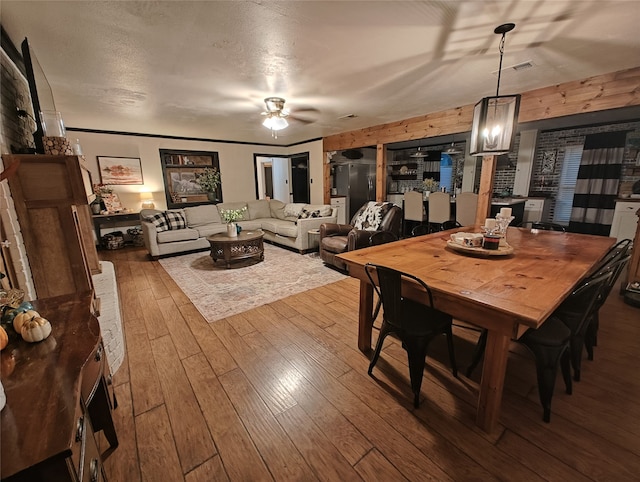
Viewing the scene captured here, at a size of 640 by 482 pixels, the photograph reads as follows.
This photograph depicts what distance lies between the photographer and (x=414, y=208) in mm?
5680

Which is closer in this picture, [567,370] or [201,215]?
[567,370]

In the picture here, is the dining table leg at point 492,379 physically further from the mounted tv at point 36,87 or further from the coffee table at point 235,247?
the coffee table at point 235,247

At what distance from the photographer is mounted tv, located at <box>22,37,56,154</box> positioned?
6.22 feet

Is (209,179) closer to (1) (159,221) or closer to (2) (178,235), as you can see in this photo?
(1) (159,221)

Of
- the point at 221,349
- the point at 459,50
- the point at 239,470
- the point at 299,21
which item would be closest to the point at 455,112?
the point at 459,50

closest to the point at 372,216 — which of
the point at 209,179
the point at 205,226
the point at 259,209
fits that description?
the point at 259,209

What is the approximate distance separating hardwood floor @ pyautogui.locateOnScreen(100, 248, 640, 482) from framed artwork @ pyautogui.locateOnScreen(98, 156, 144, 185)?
14.7 feet

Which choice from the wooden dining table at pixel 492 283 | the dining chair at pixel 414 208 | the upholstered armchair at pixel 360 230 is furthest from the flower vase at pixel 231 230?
the dining chair at pixel 414 208

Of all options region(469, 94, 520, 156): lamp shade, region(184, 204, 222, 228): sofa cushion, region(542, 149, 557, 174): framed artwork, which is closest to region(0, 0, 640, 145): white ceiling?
region(469, 94, 520, 156): lamp shade

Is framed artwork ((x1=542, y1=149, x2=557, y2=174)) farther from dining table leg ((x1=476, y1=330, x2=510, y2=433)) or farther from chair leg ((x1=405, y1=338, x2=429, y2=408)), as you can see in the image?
chair leg ((x1=405, y1=338, x2=429, y2=408))

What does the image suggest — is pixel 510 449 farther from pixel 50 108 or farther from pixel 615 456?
pixel 50 108

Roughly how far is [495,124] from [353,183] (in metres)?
5.14

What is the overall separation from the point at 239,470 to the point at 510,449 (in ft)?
4.35

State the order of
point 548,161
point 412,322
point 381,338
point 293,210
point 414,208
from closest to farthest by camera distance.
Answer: point 412,322
point 381,338
point 414,208
point 293,210
point 548,161
